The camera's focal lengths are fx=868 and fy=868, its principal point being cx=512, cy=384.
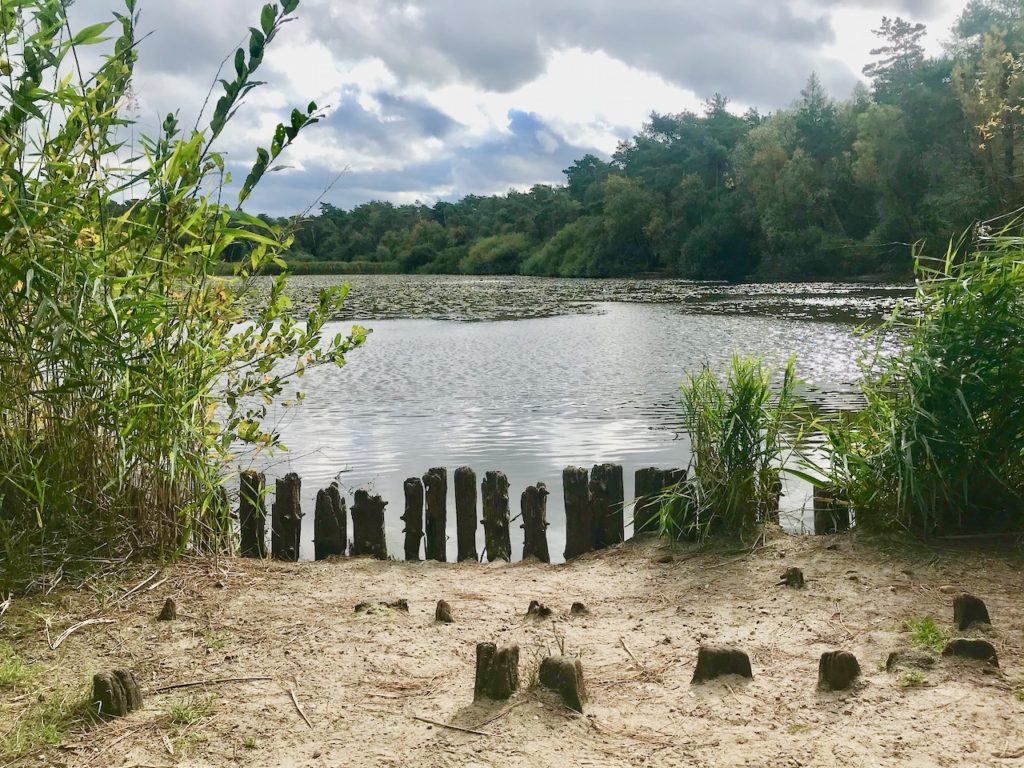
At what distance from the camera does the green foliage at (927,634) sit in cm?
307

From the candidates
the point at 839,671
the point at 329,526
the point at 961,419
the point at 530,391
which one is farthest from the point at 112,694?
the point at 530,391

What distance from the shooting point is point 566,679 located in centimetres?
267

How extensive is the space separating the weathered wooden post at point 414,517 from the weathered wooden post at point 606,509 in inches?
40.1

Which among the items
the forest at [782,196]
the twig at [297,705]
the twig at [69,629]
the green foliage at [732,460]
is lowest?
the twig at [297,705]

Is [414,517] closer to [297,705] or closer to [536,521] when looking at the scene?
[536,521]

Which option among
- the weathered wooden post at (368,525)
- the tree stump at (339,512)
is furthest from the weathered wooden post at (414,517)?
the tree stump at (339,512)

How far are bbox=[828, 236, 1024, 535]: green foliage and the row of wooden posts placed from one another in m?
1.16

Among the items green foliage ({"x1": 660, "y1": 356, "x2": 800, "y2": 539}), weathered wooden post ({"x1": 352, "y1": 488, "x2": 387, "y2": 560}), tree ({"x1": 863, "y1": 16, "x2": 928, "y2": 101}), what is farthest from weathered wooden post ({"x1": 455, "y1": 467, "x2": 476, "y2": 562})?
tree ({"x1": 863, "y1": 16, "x2": 928, "y2": 101})

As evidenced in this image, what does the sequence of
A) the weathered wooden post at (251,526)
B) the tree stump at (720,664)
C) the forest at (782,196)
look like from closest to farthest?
the tree stump at (720,664)
the weathered wooden post at (251,526)
the forest at (782,196)

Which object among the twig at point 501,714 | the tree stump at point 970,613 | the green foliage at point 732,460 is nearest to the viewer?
A: the twig at point 501,714

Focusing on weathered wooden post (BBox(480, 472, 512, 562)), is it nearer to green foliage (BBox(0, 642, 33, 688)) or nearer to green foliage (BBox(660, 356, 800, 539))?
green foliage (BBox(660, 356, 800, 539))

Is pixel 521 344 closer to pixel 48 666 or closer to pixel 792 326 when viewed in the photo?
pixel 792 326

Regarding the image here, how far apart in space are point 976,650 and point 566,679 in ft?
4.52

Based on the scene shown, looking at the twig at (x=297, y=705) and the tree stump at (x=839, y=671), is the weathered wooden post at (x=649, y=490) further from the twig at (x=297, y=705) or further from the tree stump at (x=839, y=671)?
the twig at (x=297, y=705)
